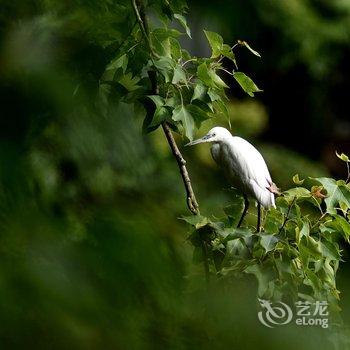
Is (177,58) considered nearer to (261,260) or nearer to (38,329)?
(261,260)

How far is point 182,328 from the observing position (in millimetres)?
217

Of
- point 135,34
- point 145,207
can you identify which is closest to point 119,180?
point 145,207

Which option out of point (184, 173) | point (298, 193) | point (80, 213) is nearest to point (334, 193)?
point (298, 193)

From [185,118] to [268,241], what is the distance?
0.42 ft

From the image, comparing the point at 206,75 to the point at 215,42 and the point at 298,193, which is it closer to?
the point at 215,42

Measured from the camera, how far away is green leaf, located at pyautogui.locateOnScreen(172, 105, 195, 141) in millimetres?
587

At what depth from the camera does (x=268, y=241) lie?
60 cm

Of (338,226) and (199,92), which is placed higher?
(199,92)

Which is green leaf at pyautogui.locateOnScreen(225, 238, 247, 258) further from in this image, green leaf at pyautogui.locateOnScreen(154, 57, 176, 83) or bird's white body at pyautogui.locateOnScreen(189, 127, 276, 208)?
green leaf at pyautogui.locateOnScreen(154, 57, 176, 83)

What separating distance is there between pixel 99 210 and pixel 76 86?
1.3 inches

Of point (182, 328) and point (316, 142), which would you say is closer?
point (182, 328)

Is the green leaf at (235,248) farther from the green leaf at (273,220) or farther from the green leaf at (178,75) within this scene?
the green leaf at (178,75)

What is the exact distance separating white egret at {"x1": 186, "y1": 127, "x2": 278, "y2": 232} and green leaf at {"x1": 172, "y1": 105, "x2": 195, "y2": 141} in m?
0.02

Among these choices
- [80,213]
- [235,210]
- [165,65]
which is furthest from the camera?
[235,210]
